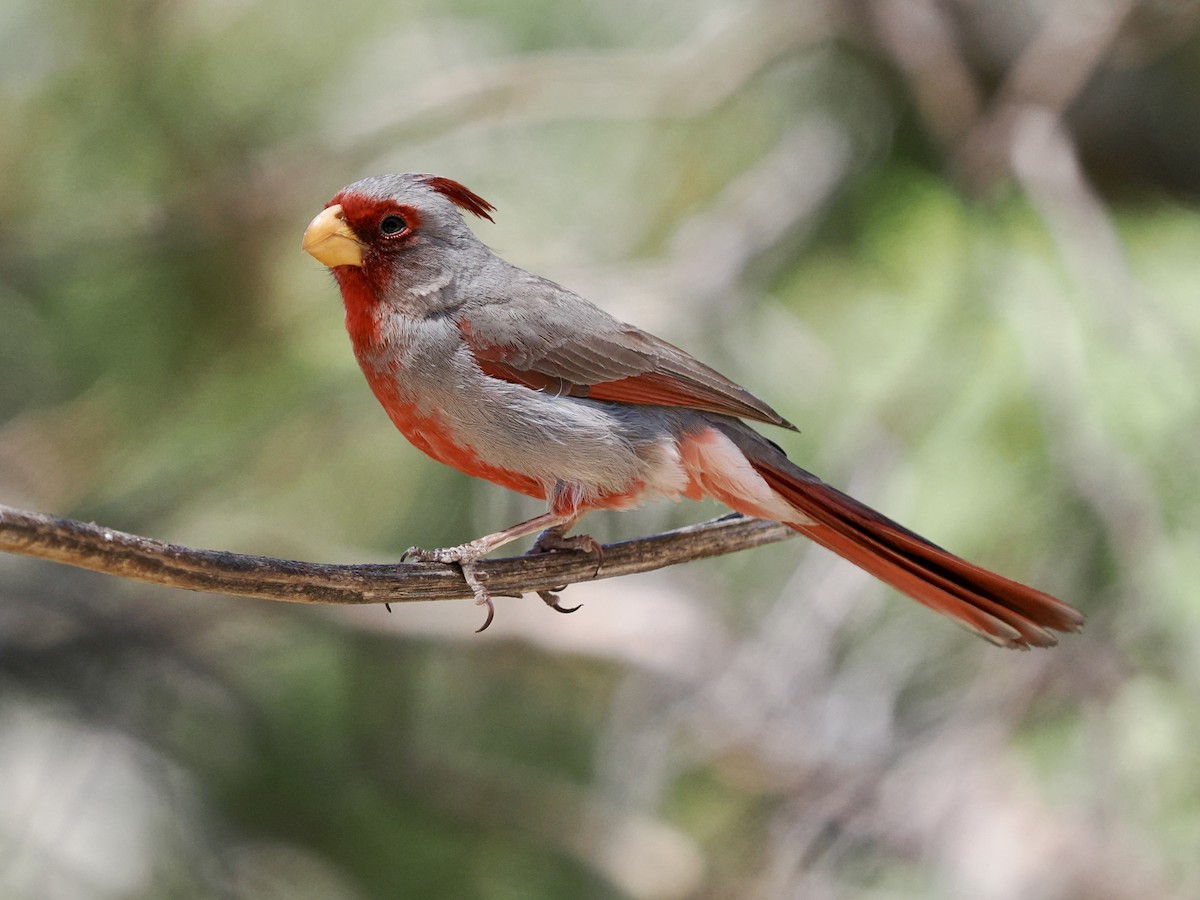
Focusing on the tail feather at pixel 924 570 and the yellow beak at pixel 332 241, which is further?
the yellow beak at pixel 332 241

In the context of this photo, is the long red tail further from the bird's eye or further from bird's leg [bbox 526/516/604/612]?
the bird's eye

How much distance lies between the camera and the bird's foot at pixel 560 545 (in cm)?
213

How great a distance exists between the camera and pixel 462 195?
81.9 inches

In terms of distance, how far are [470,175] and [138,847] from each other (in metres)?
2.35

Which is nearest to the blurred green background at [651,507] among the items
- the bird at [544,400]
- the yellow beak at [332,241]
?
the bird at [544,400]

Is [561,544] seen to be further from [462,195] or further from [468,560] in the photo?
[462,195]

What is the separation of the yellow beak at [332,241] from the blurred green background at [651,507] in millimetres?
1678

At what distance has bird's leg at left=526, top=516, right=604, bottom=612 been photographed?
2.15m

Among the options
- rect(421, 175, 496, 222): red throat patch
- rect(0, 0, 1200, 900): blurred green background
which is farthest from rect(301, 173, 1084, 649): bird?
rect(0, 0, 1200, 900): blurred green background

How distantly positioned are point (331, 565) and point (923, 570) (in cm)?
92

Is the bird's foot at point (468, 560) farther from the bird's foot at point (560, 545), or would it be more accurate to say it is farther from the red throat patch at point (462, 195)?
the red throat patch at point (462, 195)

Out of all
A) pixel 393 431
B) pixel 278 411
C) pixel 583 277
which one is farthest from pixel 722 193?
pixel 278 411

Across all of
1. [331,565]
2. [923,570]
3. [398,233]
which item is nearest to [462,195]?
[398,233]

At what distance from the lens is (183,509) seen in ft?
13.1
